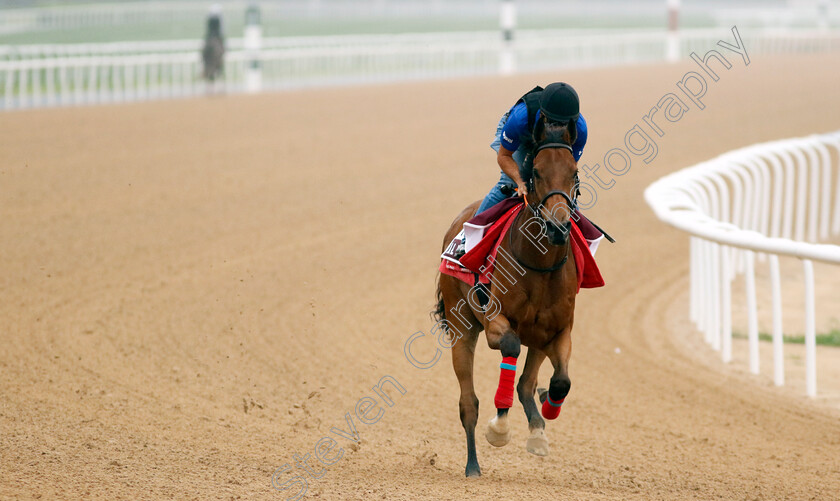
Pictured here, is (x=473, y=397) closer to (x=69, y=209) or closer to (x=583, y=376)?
(x=583, y=376)

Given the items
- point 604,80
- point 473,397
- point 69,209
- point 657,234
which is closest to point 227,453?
point 473,397

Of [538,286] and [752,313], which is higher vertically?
[538,286]

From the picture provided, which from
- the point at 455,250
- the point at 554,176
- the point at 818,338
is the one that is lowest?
the point at 818,338

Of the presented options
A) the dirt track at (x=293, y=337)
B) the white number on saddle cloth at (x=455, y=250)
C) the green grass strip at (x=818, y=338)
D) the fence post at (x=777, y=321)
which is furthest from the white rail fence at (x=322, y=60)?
the fence post at (x=777, y=321)

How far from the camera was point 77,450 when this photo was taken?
482cm

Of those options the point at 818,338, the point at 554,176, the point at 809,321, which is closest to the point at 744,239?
the point at 809,321

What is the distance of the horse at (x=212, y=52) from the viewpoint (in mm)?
17406

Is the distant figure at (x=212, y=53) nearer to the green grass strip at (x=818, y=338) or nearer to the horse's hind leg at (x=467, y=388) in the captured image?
the green grass strip at (x=818, y=338)

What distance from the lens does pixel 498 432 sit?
15.0ft

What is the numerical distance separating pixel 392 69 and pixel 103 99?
25.4 feet

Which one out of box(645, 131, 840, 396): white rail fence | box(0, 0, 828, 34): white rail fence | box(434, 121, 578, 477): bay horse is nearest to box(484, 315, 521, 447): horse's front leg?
box(434, 121, 578, 477): bay horse

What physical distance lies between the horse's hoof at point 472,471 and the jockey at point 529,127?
123cm

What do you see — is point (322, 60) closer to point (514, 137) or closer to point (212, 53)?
point (212, 53)

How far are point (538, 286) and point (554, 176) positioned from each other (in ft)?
1.95
